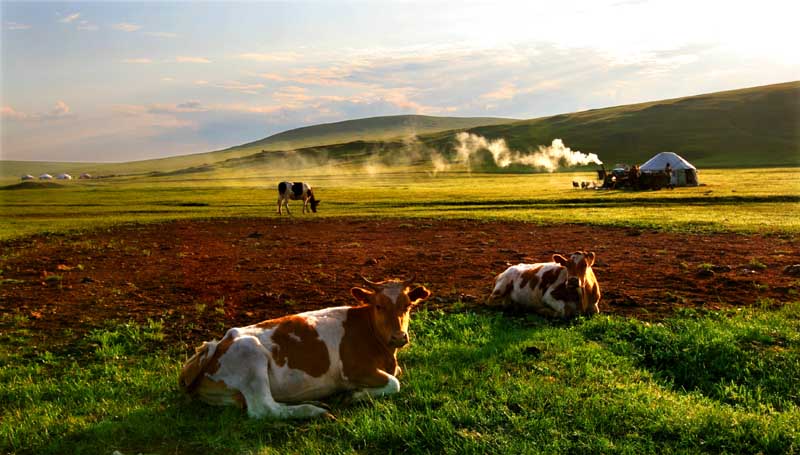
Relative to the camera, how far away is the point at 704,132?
159000mm

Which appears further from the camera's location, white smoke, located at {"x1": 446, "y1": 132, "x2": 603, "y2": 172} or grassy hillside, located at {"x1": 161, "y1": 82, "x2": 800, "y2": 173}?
grassy hillside, located at {"x1": 161, "y1": 82, "x2": 800, "y2": 173}

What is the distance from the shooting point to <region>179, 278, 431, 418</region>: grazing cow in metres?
6.59

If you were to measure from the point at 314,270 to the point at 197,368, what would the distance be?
934 cm

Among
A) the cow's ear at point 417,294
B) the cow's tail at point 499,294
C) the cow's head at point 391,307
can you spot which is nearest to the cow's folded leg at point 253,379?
the cow's head at point 391,307

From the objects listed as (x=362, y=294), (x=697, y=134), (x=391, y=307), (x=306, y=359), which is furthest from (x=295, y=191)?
(x=697, y=134)

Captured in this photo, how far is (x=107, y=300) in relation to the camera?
12.8 metres

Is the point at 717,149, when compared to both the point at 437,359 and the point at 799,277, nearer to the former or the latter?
the point at 799,277

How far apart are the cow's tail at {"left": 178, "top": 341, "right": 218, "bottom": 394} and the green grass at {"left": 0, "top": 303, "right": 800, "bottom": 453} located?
18cm

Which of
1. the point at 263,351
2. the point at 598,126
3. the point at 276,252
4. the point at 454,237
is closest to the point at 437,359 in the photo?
the point at 263,351

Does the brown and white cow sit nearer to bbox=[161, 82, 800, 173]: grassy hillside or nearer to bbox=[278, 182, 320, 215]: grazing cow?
bbox=[278, 182, 320, 215]: grazing cow

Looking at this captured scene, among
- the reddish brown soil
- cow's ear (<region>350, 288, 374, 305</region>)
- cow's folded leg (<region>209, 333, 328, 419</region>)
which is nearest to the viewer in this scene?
cow's folded leg (<region>209, 333, 328, 419</region>)

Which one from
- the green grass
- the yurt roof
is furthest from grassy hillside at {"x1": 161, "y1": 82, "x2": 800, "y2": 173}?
the green grass

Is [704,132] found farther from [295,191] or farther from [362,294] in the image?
[362,294]

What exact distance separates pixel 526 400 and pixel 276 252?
592 inches
